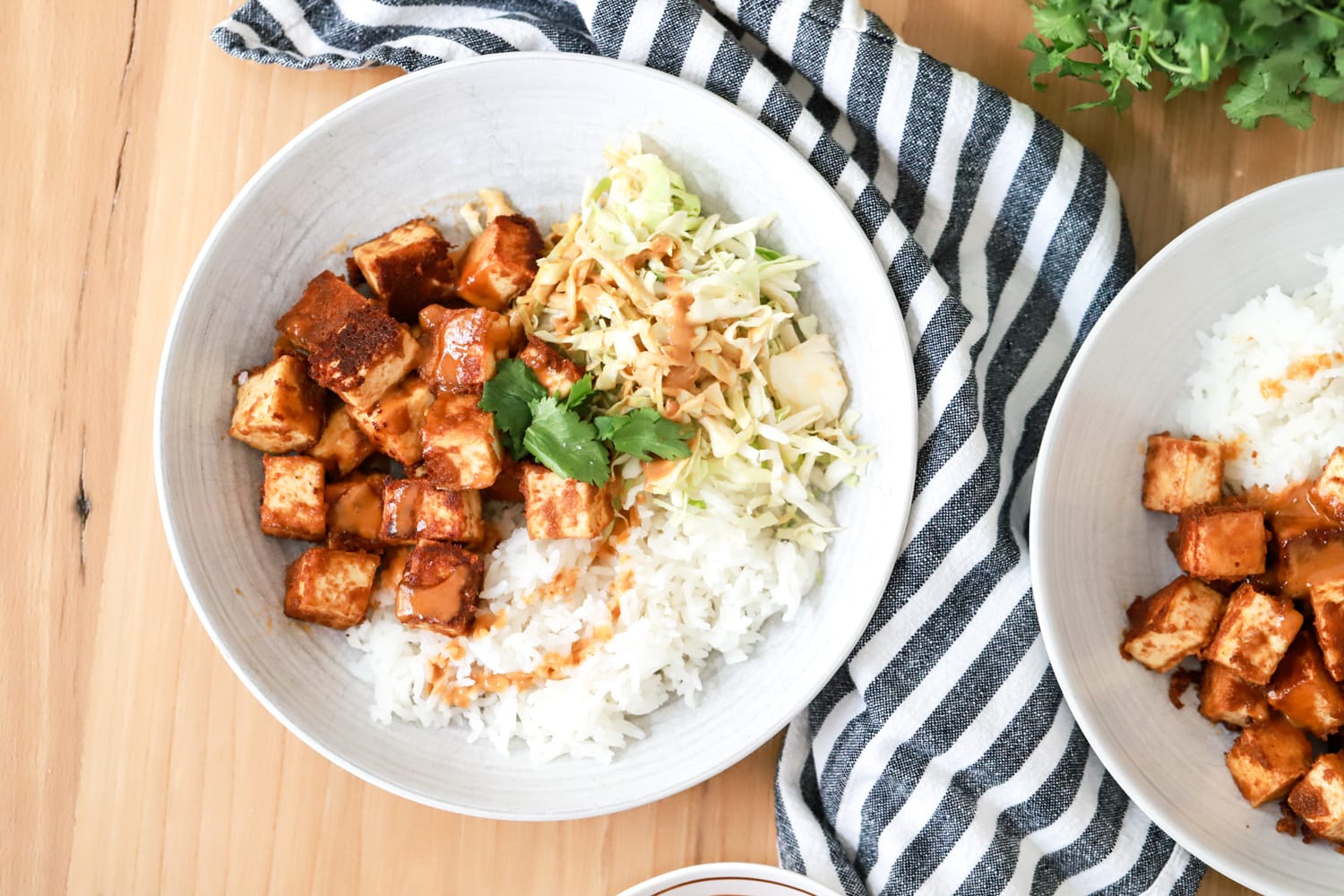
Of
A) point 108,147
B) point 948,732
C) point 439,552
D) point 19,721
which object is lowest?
point 19,721

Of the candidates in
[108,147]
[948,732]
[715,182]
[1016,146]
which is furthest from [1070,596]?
[108,147]

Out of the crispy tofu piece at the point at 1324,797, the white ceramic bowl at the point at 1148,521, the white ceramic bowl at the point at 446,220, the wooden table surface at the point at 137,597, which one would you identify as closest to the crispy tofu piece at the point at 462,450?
the white ceramic bowl at the point at 446,220

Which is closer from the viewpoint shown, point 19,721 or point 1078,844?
point 1078,844

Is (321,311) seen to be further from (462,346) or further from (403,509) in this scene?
(403,509)

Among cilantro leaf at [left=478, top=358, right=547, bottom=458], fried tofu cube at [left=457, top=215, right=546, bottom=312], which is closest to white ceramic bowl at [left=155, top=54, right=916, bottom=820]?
fried tofu cube at [left=457, top=215, right=546, bottom=312]

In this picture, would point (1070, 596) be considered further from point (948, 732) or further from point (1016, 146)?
point (1016, 146)

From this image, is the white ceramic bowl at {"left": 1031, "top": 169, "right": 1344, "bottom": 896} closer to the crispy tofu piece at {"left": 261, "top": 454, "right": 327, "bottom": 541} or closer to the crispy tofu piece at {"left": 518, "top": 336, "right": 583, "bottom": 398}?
the crispy tofu piece at {"left": 518, "top": 336, "right": 583, "bottom": 398}

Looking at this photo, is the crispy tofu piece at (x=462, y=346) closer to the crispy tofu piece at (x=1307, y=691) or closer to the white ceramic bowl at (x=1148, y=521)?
the white ceramic bowl at (x=1148, y=521)

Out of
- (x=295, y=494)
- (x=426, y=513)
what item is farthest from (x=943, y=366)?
(x=295, y=494)
